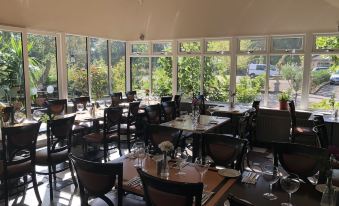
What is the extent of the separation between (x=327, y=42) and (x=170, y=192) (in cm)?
597

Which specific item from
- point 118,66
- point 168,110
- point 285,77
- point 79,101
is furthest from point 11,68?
point 285,77

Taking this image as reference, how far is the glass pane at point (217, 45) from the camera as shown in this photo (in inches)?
297

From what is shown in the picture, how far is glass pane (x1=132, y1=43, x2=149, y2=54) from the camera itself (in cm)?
888

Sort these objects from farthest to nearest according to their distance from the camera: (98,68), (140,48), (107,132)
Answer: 1. (140,48)
2. (98,68)
3. (107,132)

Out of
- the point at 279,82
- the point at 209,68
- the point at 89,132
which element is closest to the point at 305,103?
the point at 279,82

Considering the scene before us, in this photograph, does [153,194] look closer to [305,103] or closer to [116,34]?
[305,103]

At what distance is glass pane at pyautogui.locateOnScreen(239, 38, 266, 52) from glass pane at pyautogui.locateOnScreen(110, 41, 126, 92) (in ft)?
12.0

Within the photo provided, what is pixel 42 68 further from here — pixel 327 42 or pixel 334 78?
pixel 334 78

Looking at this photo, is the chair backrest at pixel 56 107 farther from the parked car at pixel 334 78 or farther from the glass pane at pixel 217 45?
the parked car at pixel 334 78

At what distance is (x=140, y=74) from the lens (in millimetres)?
9109

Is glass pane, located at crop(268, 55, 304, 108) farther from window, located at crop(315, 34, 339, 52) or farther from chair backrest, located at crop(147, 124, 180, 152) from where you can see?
chair backrest, located at crop(147, 124, 180, 152)

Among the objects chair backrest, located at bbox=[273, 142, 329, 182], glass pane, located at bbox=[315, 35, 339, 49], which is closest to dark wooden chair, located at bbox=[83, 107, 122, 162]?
chair backrest, located at bbox=[273, 142, 329, 182]

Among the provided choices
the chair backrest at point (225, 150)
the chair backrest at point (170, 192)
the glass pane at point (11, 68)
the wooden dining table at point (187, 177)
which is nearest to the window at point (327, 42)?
the chair backrest at point (225, 150)

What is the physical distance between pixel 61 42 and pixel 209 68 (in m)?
3.87
